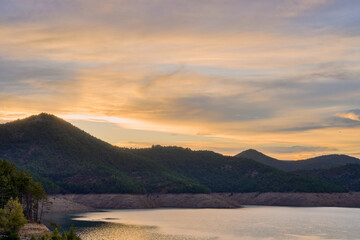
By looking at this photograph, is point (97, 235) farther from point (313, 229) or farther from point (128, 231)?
point (313, 229)

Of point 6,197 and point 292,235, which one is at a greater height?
point 6,197

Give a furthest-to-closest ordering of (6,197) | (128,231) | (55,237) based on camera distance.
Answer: (128,231), (6,197), (55,237)

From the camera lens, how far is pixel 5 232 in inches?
3617

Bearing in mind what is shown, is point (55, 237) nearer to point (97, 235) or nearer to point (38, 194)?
point (97, 235)

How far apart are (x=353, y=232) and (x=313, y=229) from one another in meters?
12.4

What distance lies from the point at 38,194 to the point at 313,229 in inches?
3189

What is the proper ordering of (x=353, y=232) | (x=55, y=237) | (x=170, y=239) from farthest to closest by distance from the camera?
(x=353, y=232) → (x=170, y=239) → (x=55, y=237)

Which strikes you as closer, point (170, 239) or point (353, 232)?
point (170, 239)

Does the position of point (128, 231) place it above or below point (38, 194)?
below

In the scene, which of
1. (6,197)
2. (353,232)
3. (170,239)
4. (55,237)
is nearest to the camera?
(55,237)

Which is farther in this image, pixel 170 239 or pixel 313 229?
pixel 313 229

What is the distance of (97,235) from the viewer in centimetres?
11519

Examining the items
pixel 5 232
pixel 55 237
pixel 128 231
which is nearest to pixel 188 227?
pixel 128 231

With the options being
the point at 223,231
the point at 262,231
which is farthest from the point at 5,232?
the point at 262,231
